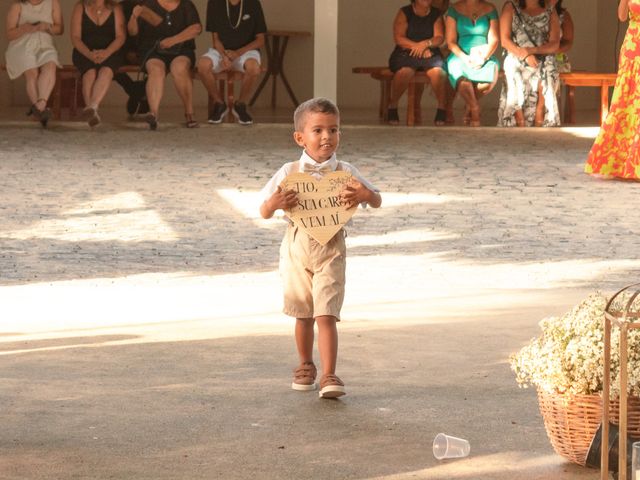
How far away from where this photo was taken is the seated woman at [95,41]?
1422cm

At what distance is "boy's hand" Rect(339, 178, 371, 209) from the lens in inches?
194

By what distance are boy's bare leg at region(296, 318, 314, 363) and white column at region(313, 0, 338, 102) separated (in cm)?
1061

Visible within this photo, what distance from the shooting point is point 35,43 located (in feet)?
47.2

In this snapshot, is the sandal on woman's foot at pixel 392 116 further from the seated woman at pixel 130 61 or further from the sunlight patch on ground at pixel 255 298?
the sunlight patch on ground at pixel 255 298

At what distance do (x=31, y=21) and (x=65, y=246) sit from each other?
20.5 ft

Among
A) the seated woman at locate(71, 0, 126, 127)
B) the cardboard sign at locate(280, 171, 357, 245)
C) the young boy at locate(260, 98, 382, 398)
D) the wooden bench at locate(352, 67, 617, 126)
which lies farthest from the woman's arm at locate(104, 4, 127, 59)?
the cardboard sign at locate(280, 171, 357, 245)

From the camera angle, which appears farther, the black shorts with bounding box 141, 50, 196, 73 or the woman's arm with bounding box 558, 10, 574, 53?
the woman's arm with bounding box 558, 10, 574, 53

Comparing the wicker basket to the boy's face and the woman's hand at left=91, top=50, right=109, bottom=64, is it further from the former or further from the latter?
the woman's hand at left=91, top=50, right=109, bottom=64

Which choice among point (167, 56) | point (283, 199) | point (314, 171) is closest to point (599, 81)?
point (167, 56)

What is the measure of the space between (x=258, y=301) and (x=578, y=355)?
10.6 ft

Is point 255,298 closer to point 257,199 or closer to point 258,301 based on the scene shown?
point 258,301

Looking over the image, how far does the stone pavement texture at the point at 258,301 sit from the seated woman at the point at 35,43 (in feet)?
2.25

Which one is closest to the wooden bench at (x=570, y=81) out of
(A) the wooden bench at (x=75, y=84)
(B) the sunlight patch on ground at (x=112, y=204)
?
(A) the wooden bench at (x=75, y=84)

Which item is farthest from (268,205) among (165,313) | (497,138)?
(497,138)
